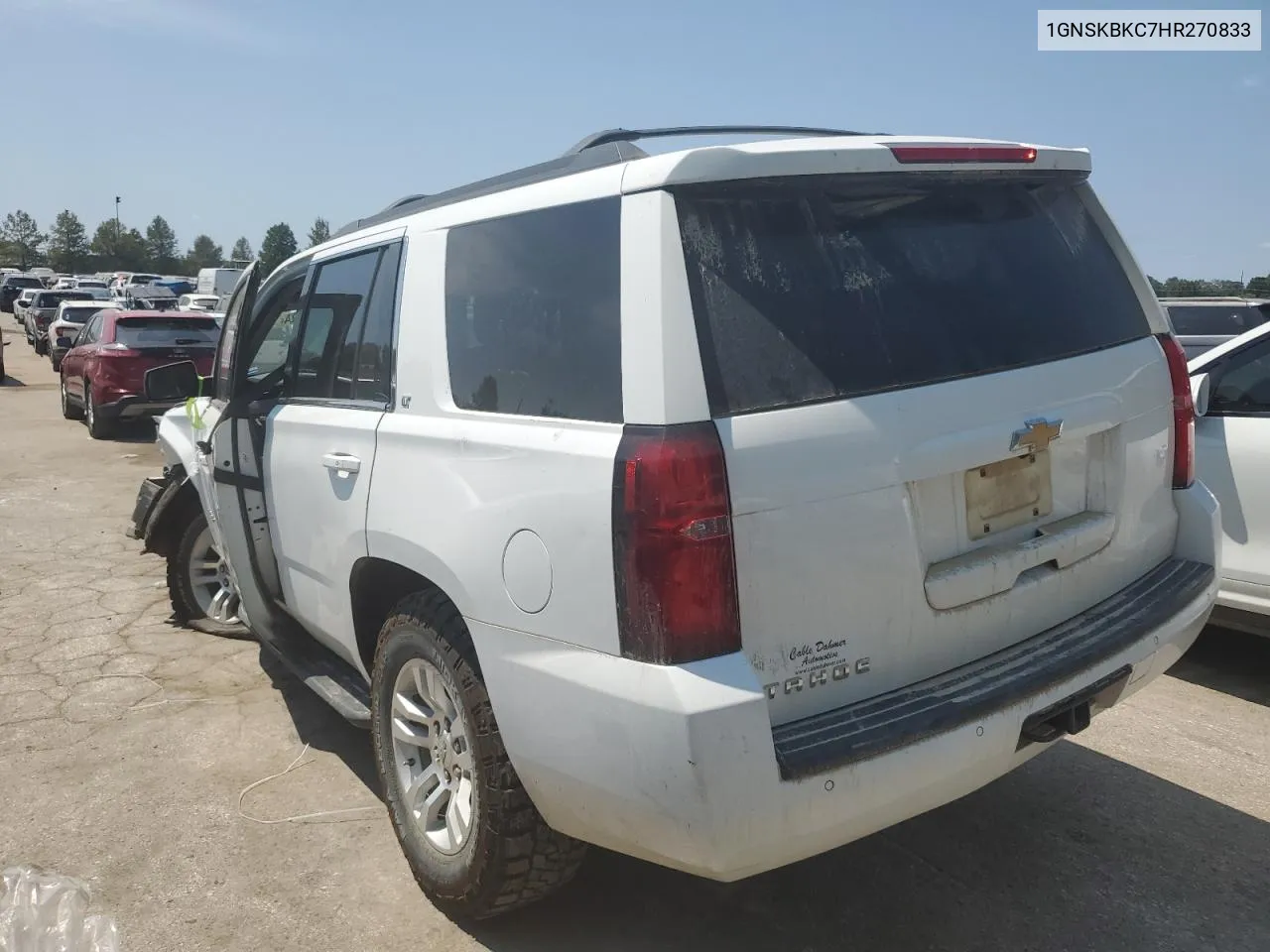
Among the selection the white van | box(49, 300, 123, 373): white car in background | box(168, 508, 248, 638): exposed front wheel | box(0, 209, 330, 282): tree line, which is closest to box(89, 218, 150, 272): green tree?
box(0, 209, 330, 282): tree line

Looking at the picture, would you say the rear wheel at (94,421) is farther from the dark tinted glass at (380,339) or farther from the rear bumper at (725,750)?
the rear bumper at (725,750)

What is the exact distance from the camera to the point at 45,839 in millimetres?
3447

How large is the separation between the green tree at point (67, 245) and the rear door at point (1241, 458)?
402 feet

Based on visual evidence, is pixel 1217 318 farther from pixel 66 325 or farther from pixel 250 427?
pixel 66 325

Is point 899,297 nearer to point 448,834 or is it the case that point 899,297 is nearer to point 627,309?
point 627,309

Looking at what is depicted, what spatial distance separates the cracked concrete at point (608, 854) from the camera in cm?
288

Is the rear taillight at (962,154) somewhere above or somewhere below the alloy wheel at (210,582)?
above

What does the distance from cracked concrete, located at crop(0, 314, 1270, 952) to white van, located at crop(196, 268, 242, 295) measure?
37.3 meters

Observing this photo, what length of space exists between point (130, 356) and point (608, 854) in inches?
483

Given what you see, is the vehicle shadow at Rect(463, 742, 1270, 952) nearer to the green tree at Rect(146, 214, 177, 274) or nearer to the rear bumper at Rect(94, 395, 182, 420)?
the rear bumper at Rect(94, 395, 182, 420)

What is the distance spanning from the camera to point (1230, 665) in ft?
16.3

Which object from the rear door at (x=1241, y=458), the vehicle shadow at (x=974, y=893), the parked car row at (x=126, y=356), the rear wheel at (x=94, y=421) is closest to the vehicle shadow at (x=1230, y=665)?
the rear door at (x=1241, y=458)

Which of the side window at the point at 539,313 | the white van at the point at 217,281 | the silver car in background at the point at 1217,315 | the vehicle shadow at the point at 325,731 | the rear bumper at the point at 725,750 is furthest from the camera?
the white van at the point at 217,281

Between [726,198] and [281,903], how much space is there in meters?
2.45
